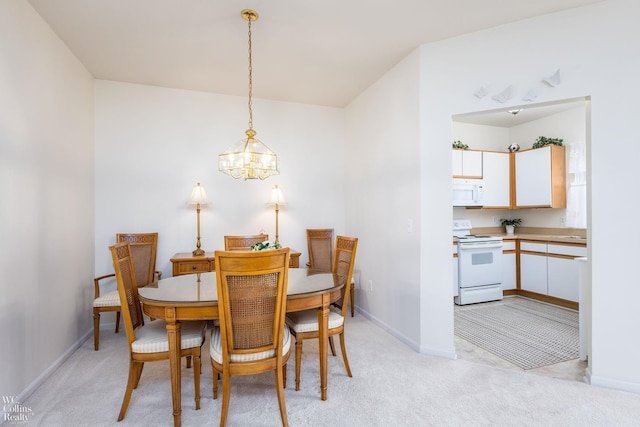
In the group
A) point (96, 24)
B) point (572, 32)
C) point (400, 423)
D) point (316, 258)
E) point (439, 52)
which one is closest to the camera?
point (400, 423)

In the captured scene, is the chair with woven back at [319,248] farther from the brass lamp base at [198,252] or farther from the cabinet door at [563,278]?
the cabinet door at [563,278]

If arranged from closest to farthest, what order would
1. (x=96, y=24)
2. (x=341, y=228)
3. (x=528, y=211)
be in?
(x=96, y=24) < (x=341, y=228) < (x=528, y=211)

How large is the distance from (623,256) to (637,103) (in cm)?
108

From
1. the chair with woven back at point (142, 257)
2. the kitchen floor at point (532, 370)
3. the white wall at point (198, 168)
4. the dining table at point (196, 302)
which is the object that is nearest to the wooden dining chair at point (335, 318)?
the dining table at point (196, 302)

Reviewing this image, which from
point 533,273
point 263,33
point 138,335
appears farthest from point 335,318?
point 533,273

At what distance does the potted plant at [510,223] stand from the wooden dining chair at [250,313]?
15.4 feet

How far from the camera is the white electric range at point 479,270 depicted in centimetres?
435

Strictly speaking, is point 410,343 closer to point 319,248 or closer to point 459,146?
point 319,248

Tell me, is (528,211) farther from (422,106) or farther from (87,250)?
(87,250)

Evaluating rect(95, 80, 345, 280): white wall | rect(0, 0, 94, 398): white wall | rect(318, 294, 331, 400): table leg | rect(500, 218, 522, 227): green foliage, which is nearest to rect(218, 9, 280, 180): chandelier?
rect(318, 294, 331, 400): table leg

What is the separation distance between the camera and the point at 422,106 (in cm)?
289

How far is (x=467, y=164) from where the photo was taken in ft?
15.6

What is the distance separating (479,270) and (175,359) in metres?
4.00

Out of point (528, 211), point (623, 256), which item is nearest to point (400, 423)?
point (623, 256)
